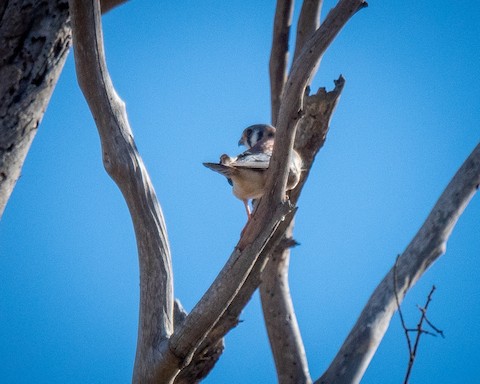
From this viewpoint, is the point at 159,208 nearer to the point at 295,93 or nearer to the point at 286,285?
the point at 295,93

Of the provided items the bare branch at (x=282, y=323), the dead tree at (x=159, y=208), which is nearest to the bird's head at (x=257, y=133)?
the bare branch at (x=282, y=323)

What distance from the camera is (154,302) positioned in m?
3.51

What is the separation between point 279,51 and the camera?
6078mm

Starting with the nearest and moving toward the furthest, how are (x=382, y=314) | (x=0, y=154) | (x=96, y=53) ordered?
(x=96, y=53), (x=0, y=154), (x=382, y=314)

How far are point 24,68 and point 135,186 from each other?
1305 mm

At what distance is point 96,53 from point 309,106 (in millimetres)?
2108

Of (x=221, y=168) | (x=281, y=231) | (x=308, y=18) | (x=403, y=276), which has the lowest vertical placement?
(x=281, y=231)

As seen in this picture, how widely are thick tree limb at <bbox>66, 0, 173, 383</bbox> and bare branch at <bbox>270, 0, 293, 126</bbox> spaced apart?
2710mm

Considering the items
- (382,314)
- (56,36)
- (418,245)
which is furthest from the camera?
(418,245)

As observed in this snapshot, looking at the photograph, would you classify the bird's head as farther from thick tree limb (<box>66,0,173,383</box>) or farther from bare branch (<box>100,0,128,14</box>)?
thick tree limb (<box>66,0,173,383</box>)

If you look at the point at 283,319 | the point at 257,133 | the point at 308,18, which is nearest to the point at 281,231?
the point at 283,319

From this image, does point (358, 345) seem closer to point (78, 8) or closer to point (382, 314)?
point (382, 314)

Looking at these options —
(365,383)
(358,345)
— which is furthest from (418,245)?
(365,383)

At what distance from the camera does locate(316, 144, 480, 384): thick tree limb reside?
4430 millimetres
